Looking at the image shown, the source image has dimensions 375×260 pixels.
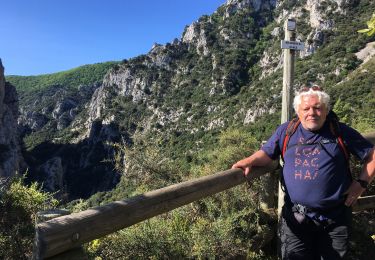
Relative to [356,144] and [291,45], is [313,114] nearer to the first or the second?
[356,144]

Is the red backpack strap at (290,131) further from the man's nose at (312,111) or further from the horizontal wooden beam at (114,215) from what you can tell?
the horizontal wooden beam at (114,215)

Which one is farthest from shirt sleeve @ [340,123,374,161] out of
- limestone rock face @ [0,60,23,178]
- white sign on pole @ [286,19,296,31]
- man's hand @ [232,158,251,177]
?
limestone rock face @ [0,60,23,178]

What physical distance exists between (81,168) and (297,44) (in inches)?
3556

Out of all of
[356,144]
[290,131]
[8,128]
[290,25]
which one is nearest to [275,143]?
[290,131]

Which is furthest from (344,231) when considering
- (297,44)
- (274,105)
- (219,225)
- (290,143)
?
(274,105)

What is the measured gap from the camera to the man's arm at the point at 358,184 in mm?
2480

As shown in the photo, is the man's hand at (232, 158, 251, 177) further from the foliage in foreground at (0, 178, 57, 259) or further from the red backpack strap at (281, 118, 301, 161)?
the foliage in foreground at (0, 178, 57, 259)

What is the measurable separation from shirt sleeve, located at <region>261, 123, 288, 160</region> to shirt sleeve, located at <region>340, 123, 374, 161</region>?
0.42 metres

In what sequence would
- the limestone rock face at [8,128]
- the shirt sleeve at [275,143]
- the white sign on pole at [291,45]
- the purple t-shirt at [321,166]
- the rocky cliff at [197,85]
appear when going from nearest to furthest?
the purple t-shirt at [321,166], the shirt sleeve at [275,143], the white sign on pole at [291,45], the limestone rock face at [8,128], the rocky cliff at [197,85]

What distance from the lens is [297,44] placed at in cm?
402

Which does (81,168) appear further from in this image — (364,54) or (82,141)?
(364,54)

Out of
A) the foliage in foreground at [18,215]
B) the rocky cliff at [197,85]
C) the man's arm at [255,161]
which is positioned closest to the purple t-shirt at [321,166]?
the man's arm at [255,161]

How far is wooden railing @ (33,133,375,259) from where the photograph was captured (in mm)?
1800

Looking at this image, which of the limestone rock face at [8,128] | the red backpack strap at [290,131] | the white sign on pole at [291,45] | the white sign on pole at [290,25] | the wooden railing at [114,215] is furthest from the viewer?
the limestone rock face at [8,128]
